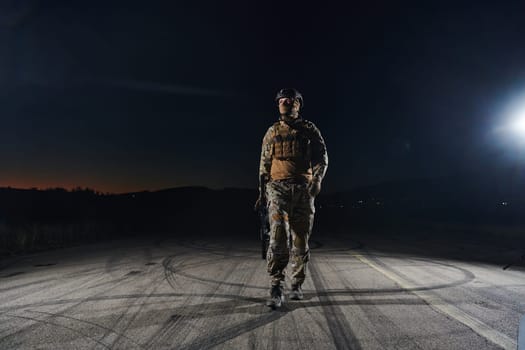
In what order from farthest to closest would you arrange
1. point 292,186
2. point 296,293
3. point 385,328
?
point 292,186
point 296,293
point 385,328

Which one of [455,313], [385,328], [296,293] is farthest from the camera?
[296,293]

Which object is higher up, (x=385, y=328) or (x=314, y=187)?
(x=314, y=187)

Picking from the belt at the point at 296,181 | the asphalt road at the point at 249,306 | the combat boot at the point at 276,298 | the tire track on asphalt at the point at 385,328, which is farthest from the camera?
the belt at the point at 296,181

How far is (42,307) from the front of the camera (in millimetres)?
4113

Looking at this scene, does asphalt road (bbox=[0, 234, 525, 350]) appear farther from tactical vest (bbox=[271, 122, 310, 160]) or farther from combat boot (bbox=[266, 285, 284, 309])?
tactical vest (bbox=[271, 122, 310, 160])

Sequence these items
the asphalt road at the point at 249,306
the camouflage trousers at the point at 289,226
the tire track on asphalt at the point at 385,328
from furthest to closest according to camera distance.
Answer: the camouflage trousers at the point at 289,226
the asphalt road at the point at 249,306
the tire track on asphalt at the point at 385,328

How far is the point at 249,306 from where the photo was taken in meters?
4.11

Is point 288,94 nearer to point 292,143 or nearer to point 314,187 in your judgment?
point 292,143

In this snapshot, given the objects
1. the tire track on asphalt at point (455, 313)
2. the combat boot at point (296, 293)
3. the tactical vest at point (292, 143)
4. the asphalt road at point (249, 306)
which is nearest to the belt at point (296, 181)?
the tactical vest at point (292, 143)

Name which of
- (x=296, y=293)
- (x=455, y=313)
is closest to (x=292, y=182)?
(x=296, y=293)

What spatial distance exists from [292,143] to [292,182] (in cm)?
51

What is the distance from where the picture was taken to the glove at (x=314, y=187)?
4.62 meters

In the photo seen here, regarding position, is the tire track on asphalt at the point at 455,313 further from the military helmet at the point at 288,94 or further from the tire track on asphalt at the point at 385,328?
the military helmet at the point at 288,94

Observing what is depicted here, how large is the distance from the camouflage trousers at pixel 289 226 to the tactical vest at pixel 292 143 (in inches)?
14.6
